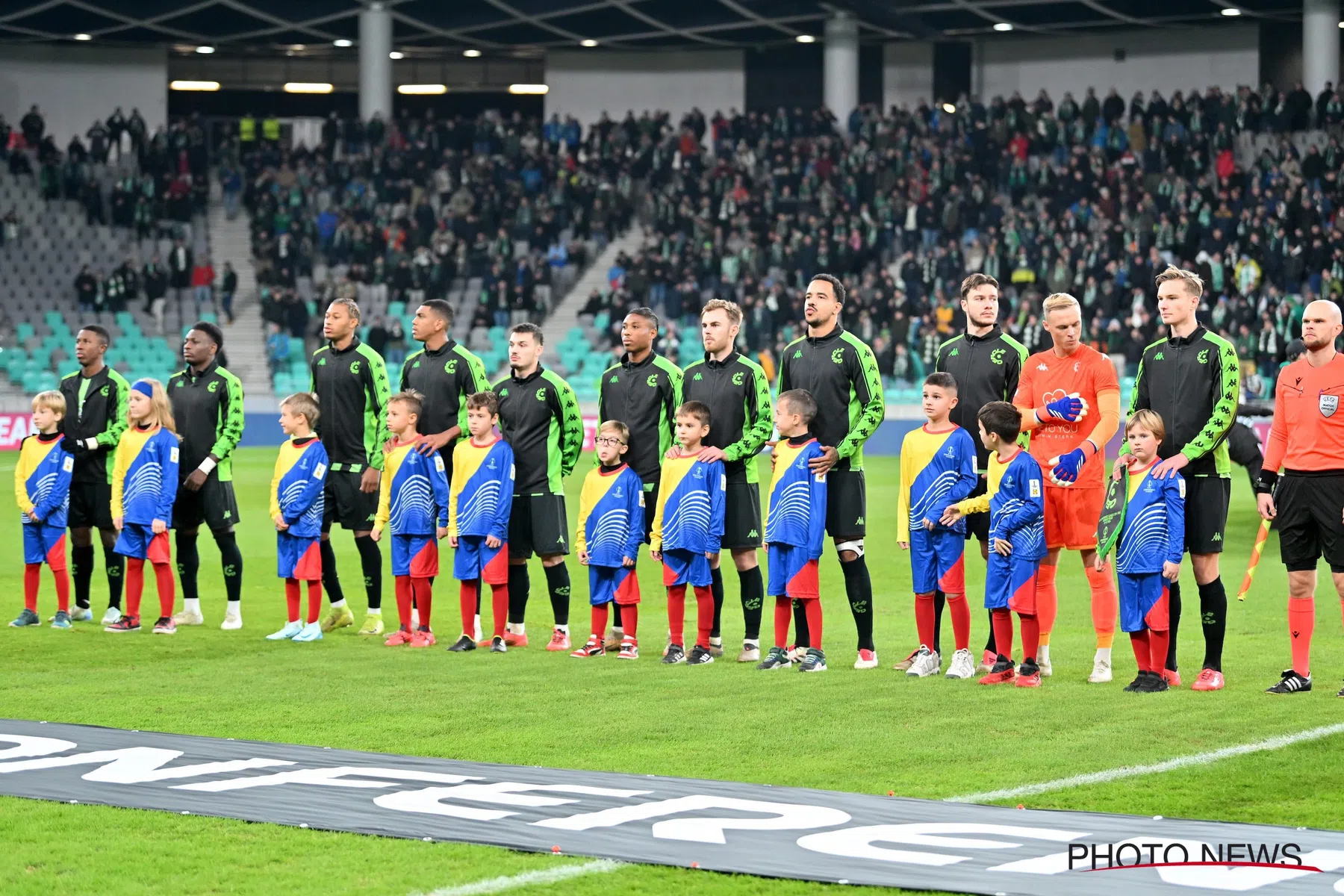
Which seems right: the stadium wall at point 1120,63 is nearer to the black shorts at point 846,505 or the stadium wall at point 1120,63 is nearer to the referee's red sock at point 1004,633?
the black shorts at point 846,505

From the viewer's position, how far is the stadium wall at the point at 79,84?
1732 inches

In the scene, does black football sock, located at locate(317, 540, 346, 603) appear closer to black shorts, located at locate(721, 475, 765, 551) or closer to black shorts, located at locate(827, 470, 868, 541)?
black shorts, located at locate(721, 475, 765, 551)

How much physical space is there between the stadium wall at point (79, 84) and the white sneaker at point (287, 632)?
36553 millimetres

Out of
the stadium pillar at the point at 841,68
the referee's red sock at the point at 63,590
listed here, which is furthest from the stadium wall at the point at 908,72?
the referee's red sock at the point at 63,590

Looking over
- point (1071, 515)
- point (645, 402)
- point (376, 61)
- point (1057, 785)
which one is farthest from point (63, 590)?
point (376, 61)

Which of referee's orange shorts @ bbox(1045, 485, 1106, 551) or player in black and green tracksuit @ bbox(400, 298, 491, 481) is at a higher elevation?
player in black and green tracksuit @ bbox(400, 298, 491, 481)

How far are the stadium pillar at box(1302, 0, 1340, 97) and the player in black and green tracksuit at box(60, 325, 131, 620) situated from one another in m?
31.1

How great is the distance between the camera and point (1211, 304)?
31625mm

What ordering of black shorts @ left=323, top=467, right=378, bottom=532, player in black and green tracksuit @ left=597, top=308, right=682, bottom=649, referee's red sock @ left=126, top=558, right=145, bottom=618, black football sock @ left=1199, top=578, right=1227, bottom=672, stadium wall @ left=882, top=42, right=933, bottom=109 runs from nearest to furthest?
black football sock @ left=1199, top=578, right=1227, bottom=672 → player in black and green tracksuit @ left=597, top=308, right=682, bottom=649 → referee's red sock @ left=126, top=558, right=145, bottom=618 → black shorts @ left=323, top=467, right=378, bottom=532 → stadium wall @ left=882, top=42, right=933, bottom=109

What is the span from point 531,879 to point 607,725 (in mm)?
2605

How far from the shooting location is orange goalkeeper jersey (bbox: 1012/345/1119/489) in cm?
916

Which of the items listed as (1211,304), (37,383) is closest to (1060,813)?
(1211,304)

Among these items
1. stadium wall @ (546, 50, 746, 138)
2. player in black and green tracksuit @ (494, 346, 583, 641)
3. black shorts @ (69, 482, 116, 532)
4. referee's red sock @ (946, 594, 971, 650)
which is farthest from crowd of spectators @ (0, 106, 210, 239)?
referee's red sock @ (946, 594, 971, 650)

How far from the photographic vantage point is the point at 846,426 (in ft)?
32.1
